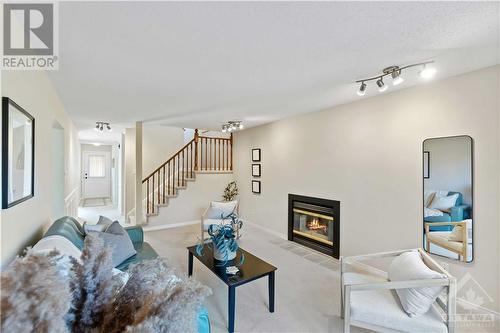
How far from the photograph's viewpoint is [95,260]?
68 centimetres

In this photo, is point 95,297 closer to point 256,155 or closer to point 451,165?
point 451,165

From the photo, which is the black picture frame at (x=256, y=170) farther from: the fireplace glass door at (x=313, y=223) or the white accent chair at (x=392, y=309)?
the white accent chair at (x=392, y=309)

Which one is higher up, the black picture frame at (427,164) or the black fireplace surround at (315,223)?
the black picture frame at (427,164)

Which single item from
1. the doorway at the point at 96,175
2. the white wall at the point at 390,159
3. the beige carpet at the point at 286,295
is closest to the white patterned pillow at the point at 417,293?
the beige carpet at the point at 286,295

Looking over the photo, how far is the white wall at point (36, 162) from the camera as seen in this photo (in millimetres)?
1403

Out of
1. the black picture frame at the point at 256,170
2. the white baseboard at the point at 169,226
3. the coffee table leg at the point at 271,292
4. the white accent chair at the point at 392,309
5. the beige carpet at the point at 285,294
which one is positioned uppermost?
the black picture frame at the point at 256,170

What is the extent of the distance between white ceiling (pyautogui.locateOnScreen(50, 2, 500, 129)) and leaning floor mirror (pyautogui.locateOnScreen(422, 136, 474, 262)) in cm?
78

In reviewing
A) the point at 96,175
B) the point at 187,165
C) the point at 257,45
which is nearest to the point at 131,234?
the point at 257,45

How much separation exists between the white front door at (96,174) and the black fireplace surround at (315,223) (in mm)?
8402

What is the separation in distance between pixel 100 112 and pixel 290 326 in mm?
4264

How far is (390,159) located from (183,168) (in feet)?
14.7

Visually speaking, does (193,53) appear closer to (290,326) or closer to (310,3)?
(310,3)

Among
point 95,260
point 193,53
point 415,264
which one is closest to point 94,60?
point 193,53

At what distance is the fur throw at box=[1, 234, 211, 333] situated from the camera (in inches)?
17.9
